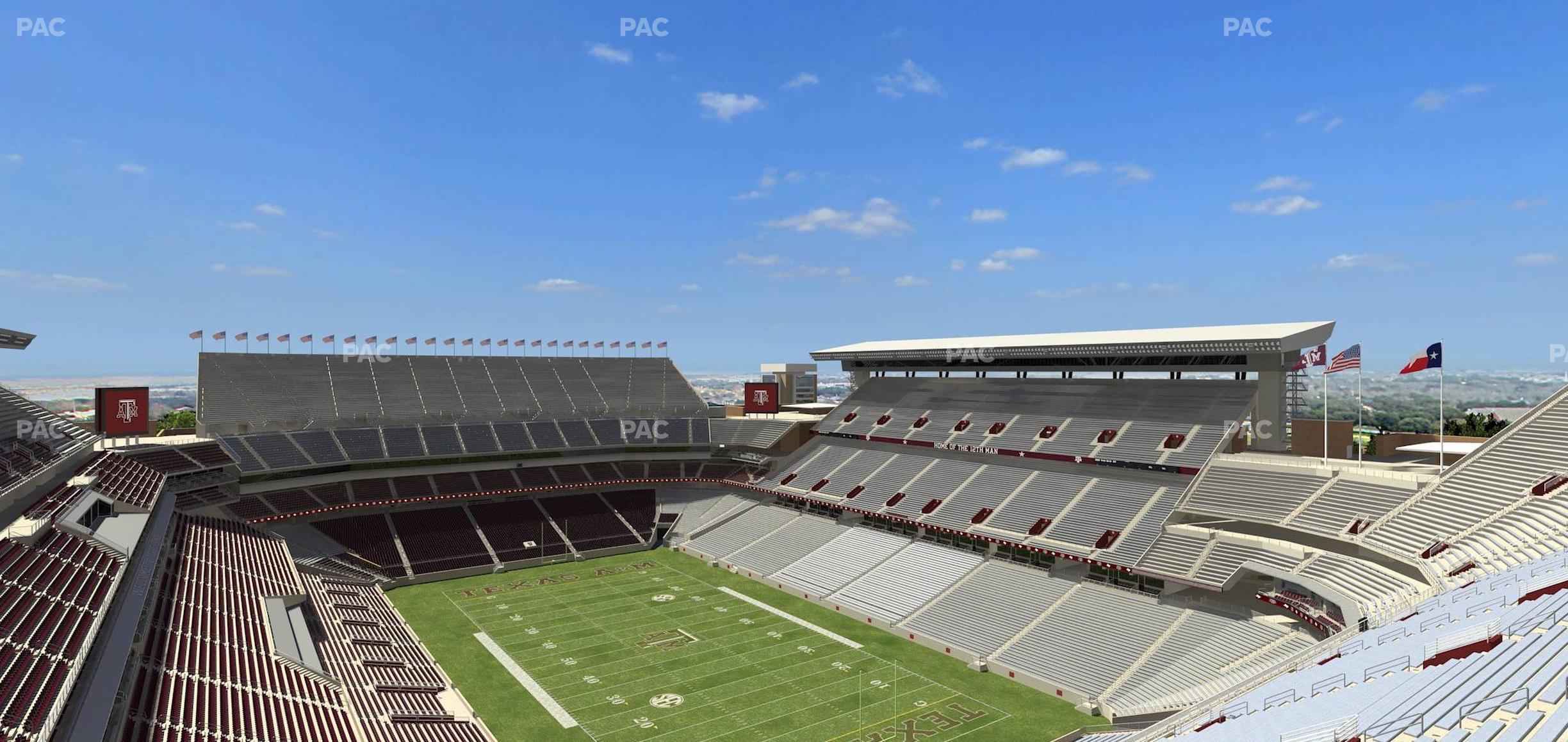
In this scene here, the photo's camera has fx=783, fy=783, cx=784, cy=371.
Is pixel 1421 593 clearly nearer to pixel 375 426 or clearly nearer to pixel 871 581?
pixel 871 581

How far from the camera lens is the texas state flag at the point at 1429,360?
28516mm

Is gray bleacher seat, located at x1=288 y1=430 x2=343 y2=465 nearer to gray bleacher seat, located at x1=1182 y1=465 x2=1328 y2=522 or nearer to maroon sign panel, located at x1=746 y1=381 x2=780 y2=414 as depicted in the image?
maroon sign panel, located at x1=746 y1=381 x2=780 y2=414

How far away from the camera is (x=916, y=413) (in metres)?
55.0

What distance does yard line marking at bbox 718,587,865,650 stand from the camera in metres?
34.4

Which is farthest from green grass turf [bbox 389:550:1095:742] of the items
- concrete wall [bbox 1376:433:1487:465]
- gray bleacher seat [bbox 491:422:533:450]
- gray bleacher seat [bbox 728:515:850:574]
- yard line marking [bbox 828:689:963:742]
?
concrete wall [bbox 1376:433:1487:465]

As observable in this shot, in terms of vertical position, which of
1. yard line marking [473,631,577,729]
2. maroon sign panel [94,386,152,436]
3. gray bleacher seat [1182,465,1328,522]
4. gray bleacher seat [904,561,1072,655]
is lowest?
Answer: yard line marking [473,631,577,729]

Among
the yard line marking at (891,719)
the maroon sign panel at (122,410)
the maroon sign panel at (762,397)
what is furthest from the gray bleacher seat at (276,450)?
the yard line marking at (891,719)

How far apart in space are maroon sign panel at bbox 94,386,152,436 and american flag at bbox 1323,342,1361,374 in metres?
57.3

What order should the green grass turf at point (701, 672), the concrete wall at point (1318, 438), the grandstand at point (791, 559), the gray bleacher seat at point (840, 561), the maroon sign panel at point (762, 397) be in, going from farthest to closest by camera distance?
1. the maroon sign panel at point (762, 397)
2. the gray bleacher seat at point (840, 561)
3. the concrete wall at point (1318, 438)
4. the green grass turf at point (701, 672)
5. the grandstand at point (791, 559)

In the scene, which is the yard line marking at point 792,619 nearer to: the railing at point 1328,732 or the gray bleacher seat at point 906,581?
the gray bleacher seat at point 906,581

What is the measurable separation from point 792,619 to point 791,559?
8181 mm

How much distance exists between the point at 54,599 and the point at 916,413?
4500 centimetres

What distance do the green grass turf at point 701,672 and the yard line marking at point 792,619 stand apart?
1.04ft

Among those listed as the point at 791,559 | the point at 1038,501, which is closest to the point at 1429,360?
the point at 1038,501
